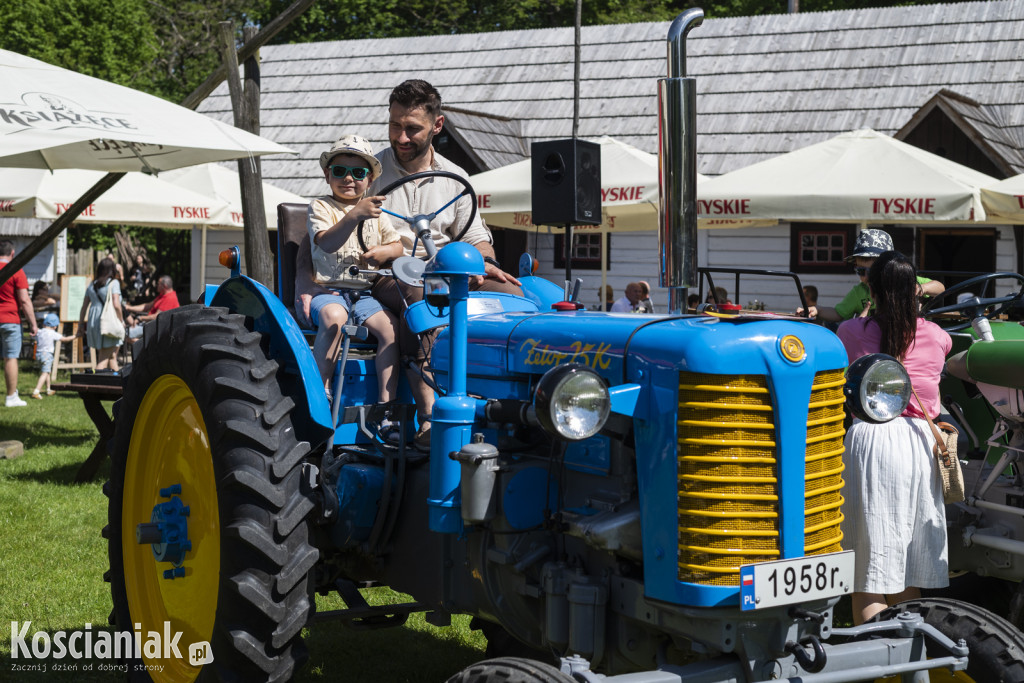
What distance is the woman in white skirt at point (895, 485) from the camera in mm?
4238

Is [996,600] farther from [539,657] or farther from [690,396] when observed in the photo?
[690,396]

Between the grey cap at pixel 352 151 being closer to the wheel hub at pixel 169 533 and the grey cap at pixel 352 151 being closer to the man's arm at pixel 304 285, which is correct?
the man's arm at pixel 304 285

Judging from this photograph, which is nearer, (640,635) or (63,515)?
(640,635)

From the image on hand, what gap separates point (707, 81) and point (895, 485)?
14.9 meters

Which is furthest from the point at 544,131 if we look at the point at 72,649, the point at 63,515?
the point at 72,649

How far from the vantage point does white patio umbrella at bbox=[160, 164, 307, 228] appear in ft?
43.5

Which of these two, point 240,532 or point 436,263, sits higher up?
point 436,263

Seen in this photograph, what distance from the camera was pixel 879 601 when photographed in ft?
14.3

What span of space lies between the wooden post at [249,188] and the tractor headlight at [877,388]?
8.70 meters

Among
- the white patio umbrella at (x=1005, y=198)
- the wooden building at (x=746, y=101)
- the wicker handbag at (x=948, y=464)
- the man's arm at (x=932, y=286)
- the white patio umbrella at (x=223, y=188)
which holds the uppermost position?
the wooden building at (x=746, y=101)

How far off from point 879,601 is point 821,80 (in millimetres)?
14338

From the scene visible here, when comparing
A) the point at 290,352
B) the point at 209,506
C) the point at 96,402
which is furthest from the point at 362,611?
the point at 96,402

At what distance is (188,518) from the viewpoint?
381cm

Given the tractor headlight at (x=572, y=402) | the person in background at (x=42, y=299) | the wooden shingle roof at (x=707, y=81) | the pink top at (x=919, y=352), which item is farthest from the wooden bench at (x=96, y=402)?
the wooden shingle roof at (x=707, y=81)
